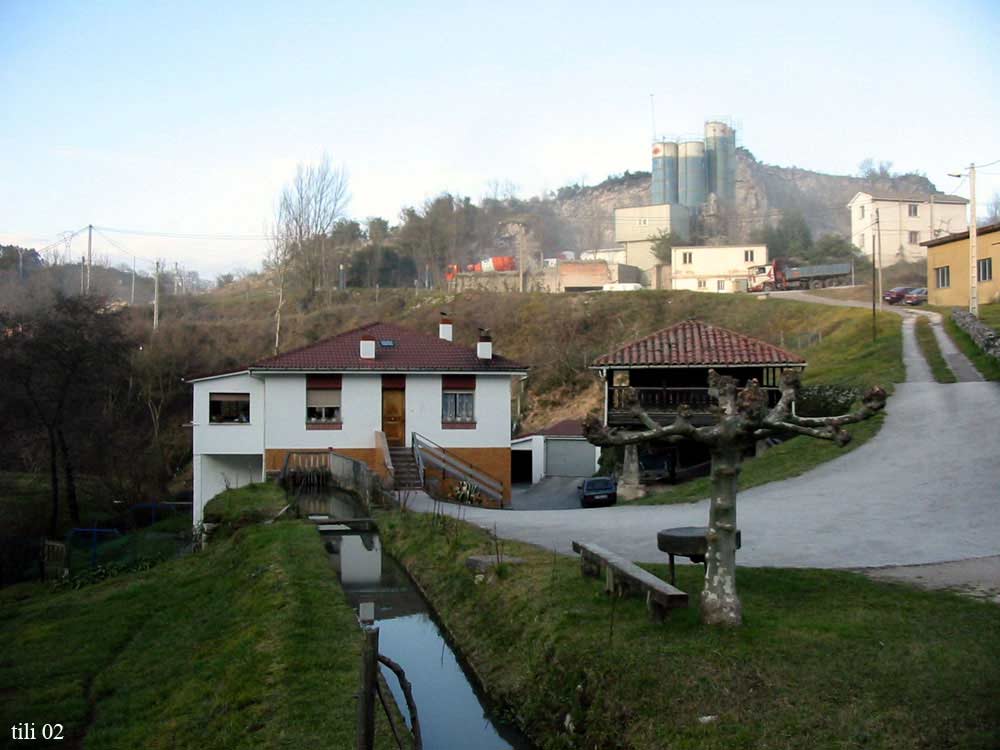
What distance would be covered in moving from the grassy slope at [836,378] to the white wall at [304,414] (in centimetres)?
1067

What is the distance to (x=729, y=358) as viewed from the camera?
27.5 m

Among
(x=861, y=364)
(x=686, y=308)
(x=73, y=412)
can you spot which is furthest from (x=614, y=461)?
(x=686, y=308)

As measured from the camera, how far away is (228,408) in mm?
32438

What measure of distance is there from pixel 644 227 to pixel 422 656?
91.2m

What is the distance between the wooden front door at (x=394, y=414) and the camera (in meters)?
32.3

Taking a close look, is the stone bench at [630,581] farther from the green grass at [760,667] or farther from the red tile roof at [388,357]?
the red tile roof at [388,357]

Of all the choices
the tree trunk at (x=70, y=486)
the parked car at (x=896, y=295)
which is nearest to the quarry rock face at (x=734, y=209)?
the parked car at (x=896, y=295)

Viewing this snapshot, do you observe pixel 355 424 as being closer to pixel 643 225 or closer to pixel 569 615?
pixel 569 615

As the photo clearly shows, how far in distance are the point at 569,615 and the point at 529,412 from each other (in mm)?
47990

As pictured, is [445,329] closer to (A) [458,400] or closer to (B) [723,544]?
(A) [458,400]

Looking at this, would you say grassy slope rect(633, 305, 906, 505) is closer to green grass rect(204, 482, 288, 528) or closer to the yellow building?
the yellow building

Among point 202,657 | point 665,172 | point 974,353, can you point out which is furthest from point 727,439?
point 665,172

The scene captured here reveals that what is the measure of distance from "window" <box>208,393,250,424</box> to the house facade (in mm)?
12770

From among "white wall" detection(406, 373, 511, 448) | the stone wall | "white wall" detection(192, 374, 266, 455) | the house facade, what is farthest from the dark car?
the stone wall
